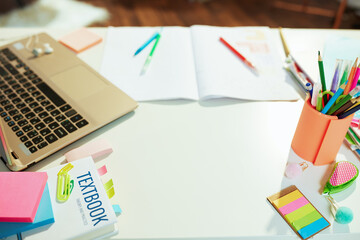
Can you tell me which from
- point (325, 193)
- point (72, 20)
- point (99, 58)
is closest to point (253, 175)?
point (325, 193)

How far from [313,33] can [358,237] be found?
65cm

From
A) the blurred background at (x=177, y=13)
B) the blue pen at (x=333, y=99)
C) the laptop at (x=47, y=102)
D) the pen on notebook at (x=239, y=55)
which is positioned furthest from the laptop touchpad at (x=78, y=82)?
the blurred background at (x=177, y=13)

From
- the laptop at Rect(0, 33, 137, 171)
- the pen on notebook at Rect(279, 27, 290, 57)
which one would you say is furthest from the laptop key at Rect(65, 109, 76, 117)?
the pen on notebook at Rect(279, 27, 290, 57)

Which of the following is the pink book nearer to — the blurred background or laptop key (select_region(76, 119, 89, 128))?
laptop key (select_region(76, 119, 89, 128))

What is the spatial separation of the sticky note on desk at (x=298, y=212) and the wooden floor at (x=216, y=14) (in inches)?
79.1

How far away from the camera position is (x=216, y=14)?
101 inches

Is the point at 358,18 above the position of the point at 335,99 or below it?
below

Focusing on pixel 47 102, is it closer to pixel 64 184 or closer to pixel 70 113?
pixel 70 113

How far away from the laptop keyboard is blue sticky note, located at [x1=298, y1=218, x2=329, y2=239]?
17.5 inches

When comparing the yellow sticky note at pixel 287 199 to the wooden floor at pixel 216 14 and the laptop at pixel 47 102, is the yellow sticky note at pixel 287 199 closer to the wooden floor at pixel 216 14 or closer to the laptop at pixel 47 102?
the laptop at pixel 47 102

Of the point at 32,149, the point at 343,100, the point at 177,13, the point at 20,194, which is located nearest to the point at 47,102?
the point at 32,149

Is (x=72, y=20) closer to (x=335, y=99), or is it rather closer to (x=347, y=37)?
(x=347, y=37)

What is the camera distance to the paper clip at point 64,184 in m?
0.53

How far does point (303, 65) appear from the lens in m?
0.80
